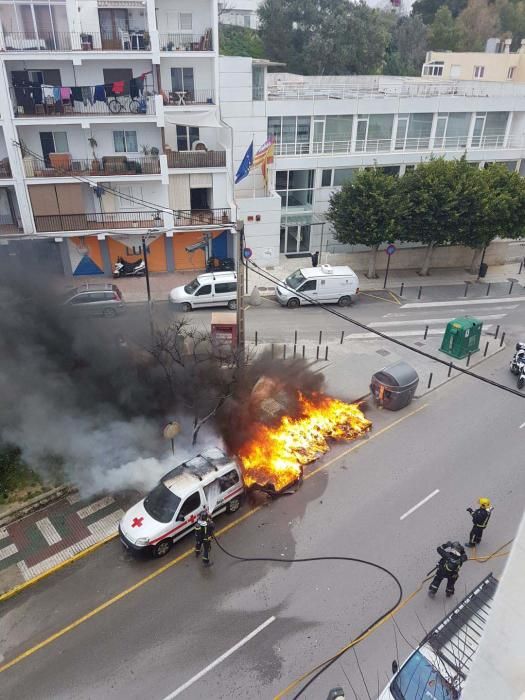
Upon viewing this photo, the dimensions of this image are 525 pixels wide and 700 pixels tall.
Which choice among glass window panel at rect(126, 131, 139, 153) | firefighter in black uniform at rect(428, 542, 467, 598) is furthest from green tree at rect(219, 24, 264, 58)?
firefighter in black uniform at rect(428, 542, 467, 598)

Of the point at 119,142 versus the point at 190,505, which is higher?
the point at 119,142

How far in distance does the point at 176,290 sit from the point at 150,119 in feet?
23.5

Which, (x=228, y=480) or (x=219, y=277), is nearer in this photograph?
(x=228, y=480)

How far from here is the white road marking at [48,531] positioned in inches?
423

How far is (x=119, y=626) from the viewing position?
29.9 feet

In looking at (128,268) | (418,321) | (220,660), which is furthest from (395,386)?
(128,268)

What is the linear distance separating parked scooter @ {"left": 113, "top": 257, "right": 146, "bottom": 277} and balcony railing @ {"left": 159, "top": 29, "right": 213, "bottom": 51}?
30.1ft

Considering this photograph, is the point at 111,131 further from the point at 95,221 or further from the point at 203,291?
the point at 203,291

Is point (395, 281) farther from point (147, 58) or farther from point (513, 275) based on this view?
point (147, 58)

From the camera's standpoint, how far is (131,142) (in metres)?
22.8

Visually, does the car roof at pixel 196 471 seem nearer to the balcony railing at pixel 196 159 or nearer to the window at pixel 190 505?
the window at pixel 190 505

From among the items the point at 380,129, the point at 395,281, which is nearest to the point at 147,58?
the point at 380,129

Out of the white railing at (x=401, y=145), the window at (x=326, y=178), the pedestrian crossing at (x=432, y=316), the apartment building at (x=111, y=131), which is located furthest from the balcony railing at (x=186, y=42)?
the pedestrian crossing at (x=432, y=316)

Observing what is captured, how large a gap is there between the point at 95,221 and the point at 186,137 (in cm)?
587
